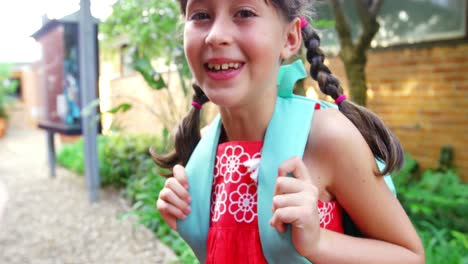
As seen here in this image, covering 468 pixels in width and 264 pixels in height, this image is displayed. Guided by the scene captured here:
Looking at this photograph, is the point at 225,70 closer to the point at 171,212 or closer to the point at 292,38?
the point at 292,38

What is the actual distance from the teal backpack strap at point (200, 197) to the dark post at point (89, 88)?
4.53m

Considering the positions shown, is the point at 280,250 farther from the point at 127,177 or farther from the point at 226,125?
the point at 127,177

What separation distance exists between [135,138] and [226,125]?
624 cm

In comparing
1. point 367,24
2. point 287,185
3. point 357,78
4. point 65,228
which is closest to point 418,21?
point 367,24

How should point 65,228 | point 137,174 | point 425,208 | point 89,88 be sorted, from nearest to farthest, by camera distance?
point 425,208, point 65,228, point 89,88, point 137,174

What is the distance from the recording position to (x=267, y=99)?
3.68 feet

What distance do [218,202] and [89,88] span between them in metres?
4.78

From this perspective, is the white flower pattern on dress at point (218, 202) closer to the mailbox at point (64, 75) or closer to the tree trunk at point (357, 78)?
the tree trunk at point (357, 78)

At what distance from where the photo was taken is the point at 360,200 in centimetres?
105

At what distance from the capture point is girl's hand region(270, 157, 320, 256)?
912 millimetres

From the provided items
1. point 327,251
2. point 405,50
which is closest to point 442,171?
point 405,50

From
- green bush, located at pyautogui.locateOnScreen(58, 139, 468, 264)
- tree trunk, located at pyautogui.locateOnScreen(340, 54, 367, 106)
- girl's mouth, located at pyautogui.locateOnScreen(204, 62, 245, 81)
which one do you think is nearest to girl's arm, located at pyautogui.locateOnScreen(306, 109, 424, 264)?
girl's mouth, located at pyautogui.locateOnScreen(204, 62, 245, 81)

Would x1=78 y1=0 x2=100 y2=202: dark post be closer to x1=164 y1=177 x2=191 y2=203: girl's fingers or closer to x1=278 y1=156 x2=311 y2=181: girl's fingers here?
x1=164 y1=177 x2=191 y2=203: girl's fingers

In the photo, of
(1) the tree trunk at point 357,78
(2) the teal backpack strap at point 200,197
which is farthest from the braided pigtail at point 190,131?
(1) the tree trunk at point 357,78
